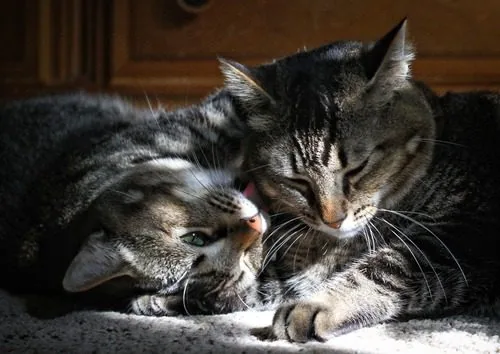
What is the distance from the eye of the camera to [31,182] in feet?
6.21

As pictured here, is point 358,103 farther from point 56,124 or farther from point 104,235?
point 56,124

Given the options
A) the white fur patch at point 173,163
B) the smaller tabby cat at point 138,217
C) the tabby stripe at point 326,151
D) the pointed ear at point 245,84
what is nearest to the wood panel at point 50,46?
the smaller tabby cat at point 138,217

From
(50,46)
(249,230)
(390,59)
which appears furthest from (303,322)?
(50,46)

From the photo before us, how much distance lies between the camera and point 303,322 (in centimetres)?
133

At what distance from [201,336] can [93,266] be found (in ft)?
0.98

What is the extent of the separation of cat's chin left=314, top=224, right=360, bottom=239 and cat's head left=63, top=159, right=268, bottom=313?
0.14 meters

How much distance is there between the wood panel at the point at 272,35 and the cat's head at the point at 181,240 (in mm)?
967

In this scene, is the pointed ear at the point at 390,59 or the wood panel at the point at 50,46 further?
the wood panel at the point at 50,46

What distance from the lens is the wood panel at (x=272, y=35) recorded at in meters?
2.31

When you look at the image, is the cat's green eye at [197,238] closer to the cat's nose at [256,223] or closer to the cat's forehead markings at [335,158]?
the cat's nose at [256,223]

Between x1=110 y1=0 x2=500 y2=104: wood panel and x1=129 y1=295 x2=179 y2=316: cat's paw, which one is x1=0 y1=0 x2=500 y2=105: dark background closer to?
x1=110 y1=0 x2=500 y2=104: wood panel

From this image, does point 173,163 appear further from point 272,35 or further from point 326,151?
point 272,35

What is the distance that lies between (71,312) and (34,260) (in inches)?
9.4

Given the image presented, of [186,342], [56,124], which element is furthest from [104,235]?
[56,124]
